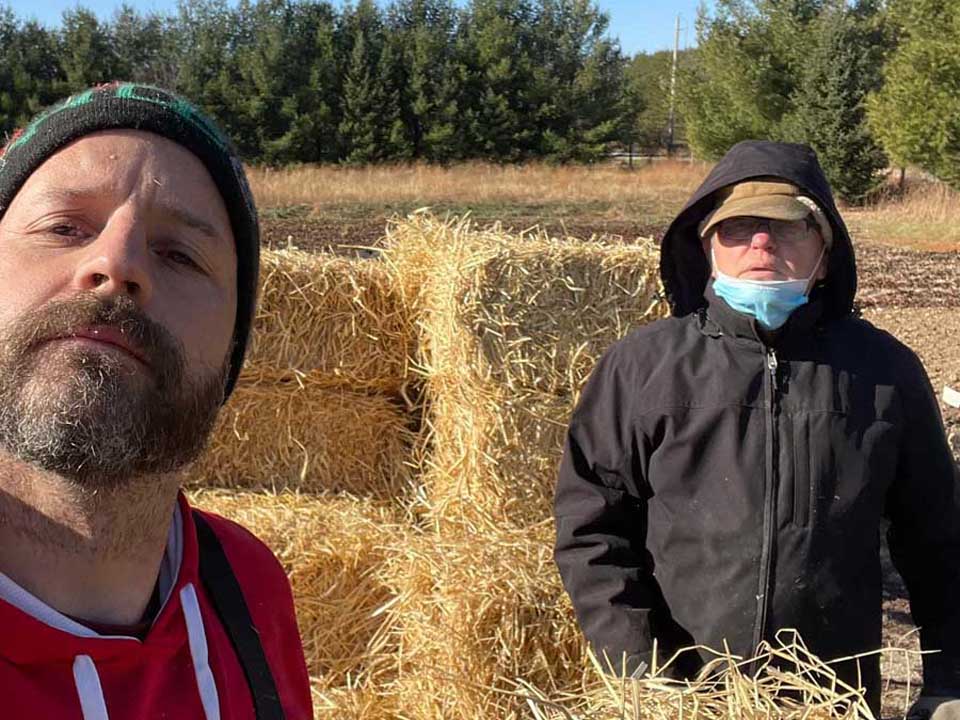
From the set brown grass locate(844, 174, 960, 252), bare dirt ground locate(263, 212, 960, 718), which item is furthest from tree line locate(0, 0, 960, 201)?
bare dirt ground locate(263, 212, 960, 718)

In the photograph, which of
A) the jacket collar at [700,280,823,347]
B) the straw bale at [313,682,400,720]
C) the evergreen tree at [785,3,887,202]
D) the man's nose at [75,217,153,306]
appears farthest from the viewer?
the evergreen tree at [785,3,887,202]

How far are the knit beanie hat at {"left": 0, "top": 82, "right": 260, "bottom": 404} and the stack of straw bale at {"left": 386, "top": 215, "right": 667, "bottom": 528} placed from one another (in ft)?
7.46

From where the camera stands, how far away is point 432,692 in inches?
132

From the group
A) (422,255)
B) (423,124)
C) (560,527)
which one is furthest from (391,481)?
(423,124)

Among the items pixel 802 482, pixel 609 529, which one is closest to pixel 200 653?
pixel 609 529

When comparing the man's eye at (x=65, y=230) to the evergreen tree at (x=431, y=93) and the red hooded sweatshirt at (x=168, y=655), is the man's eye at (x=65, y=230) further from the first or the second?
the evergreen tree at (x=431, y=93)

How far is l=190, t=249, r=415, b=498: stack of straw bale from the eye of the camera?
4.47 metres

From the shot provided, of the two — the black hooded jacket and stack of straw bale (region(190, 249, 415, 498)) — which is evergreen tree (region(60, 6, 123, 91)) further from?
the black hooded jacket

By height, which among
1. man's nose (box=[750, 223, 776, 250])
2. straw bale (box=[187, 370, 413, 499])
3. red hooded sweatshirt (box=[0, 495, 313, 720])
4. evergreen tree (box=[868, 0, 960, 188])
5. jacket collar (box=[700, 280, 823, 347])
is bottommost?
straw bale (box=[187, 370, 413, 499])

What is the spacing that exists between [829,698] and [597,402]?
1.08 metres

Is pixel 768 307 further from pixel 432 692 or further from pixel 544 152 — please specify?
pixel 544 152

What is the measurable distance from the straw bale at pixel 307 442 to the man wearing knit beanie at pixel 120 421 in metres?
3.14

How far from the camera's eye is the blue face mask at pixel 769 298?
2334 millimetres

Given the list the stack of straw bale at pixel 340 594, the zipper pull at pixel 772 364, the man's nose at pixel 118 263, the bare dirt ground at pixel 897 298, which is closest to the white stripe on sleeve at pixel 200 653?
the man's nose at pixel 118 263
